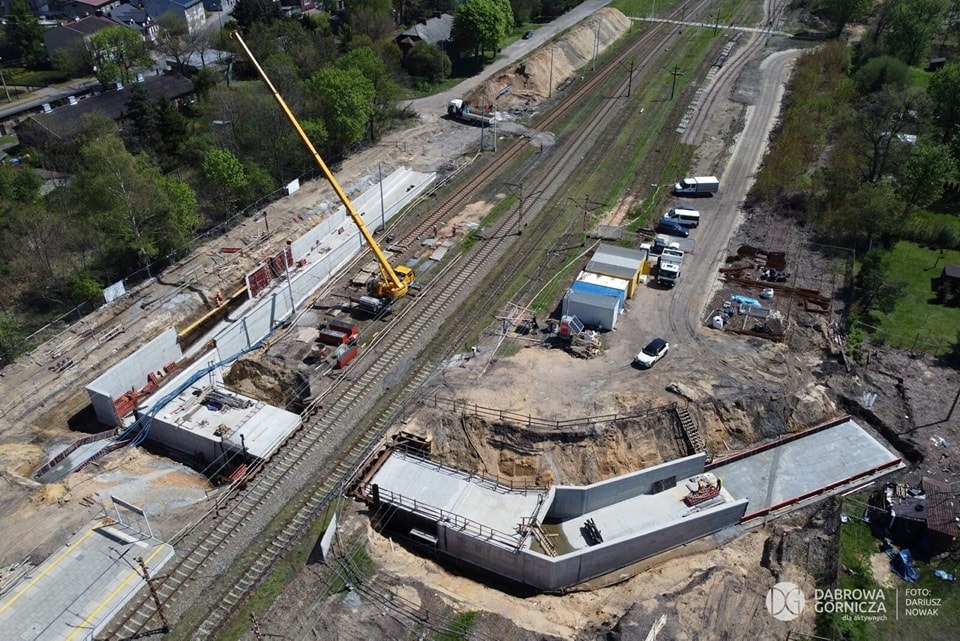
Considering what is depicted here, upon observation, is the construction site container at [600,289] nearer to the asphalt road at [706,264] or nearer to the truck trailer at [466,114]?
the asphalt road at [706,264]

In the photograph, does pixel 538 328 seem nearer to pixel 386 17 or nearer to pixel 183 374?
pixel 183 374

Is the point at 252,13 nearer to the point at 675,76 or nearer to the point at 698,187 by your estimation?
the point at 675,76

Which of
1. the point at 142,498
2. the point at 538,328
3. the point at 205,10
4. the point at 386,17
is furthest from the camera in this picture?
the point at 205,10

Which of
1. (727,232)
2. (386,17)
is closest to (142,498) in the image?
(727,232)

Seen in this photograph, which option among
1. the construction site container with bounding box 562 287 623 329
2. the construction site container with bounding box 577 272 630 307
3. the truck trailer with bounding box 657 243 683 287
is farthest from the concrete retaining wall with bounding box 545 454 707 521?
the truck trailer with bounding box 657 243 683 287

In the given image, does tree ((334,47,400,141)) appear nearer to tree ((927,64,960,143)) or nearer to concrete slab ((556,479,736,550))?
concrete slab ((556,479,736,550))

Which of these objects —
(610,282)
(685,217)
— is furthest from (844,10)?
(610,282)
